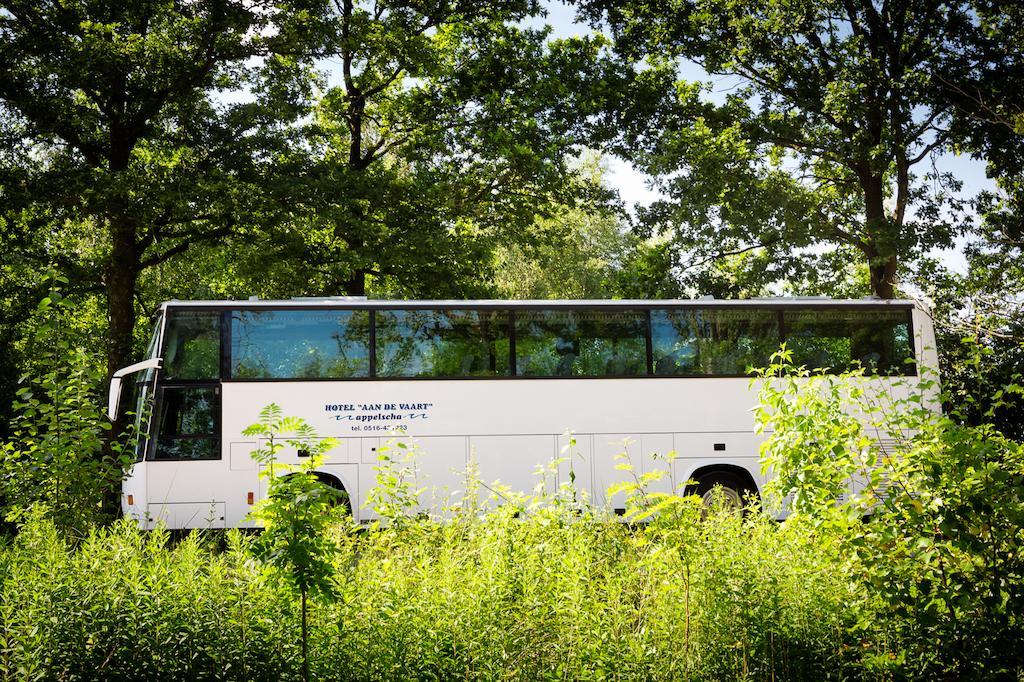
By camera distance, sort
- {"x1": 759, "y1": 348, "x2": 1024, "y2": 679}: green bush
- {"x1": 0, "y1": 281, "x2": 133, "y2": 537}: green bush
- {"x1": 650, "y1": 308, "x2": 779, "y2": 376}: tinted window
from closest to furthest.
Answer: {"x1": 759, "y1": 348, "x2": 1024, "y2": 679}: green bush → {"x1": 0, "y1": 281, "x2": 133, "y2": 537}: green bush → {"x1": 650, "y1": 308, "x2": 779, "y2": 376}: tinted window

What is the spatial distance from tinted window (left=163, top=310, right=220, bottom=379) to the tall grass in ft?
21.2

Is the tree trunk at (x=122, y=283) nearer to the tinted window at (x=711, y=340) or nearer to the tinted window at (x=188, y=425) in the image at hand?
the tinted window at (x=188, y=425)

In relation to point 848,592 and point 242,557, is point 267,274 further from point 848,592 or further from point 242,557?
point 848,592

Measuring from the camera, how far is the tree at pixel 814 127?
19.7 meters

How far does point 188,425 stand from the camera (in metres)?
11.9

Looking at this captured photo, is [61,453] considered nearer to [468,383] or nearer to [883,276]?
[468,383]

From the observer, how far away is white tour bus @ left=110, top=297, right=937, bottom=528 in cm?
1188

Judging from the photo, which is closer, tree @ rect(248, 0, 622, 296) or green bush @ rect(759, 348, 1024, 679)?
green bush @ rect(759, 348, 1024, 679)

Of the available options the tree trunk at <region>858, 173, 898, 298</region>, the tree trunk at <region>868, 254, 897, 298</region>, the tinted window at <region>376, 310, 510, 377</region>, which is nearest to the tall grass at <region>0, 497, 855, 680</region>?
the tinted window at <region>376, 310, 510, 377</region>

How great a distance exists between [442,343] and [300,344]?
6.60 ft

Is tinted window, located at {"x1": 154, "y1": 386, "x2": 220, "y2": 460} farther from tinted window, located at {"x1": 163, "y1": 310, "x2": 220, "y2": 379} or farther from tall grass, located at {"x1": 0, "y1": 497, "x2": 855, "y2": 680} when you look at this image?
tall grass, located at {"x1": 0, "y1": 497, "x2": 855, "y2": 680}

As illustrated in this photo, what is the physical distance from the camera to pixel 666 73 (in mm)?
22906

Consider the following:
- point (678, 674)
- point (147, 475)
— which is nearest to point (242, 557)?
point (678, 674)

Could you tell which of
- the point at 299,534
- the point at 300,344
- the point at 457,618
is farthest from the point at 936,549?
the point at 300,344
